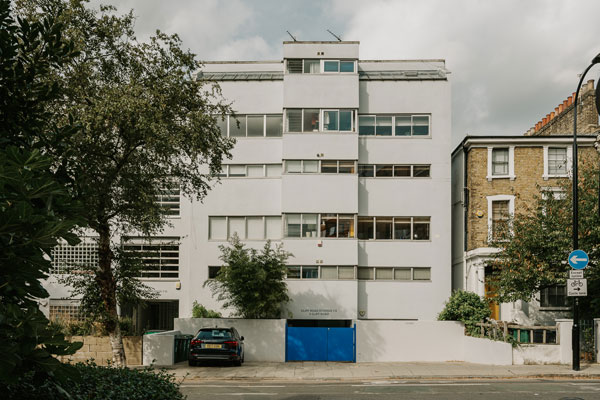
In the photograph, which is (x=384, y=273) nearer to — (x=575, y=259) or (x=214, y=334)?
(x=214, y=334)

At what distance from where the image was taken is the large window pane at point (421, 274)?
2872cm

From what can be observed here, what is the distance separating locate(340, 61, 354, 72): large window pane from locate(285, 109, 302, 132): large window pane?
3.09m

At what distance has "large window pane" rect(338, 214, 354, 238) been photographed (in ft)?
93.0

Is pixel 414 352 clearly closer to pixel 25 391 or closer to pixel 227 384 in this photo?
pixel 227 384

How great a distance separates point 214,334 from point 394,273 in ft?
34.9

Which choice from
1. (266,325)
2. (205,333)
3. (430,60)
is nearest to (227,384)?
(205,333)

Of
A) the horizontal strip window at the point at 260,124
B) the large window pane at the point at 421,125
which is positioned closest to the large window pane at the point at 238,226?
the horizontal strip window at the point at 260,124

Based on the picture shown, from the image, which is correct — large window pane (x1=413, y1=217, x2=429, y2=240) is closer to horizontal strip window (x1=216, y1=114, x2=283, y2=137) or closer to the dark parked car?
horizontal strip window (x1=216, y1=114, x2=283, y2=137)

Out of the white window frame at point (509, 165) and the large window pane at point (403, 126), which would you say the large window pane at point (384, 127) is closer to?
the large window pane at point (403, 126)

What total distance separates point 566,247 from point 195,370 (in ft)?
45.8

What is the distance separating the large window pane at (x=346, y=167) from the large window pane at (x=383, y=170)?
1.46 m

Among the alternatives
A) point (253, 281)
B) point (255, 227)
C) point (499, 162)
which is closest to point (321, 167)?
point (255, 227)

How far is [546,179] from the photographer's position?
92.0ft

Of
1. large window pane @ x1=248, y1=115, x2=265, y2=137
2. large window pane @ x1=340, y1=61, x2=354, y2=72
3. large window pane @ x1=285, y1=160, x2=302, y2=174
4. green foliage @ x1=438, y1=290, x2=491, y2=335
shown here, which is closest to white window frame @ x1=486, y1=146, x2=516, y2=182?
green foliage @ x1=438, y1=290, x2=491, y2=335
